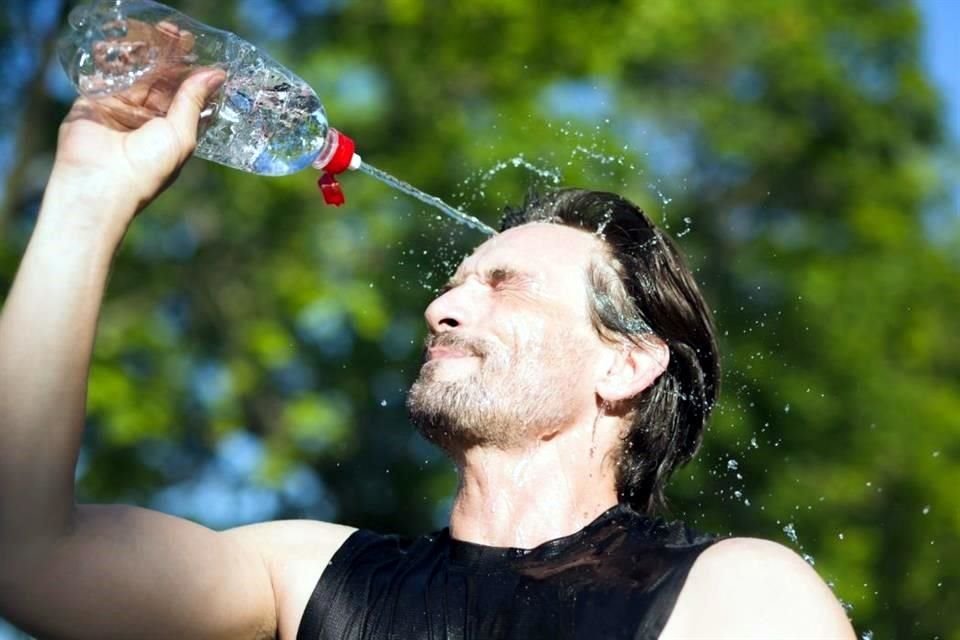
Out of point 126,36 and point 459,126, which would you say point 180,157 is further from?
point 459,126

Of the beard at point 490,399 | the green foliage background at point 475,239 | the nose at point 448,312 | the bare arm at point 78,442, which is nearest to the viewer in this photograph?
the bare arm at point 78,442

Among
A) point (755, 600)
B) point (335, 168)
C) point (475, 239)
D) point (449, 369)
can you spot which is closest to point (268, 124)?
point (335, 168)

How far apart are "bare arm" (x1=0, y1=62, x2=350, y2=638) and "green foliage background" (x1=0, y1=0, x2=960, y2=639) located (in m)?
6.33

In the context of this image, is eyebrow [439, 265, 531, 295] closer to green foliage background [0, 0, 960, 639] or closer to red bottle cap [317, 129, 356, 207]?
red bottle cap [317, 129, 356, 207]

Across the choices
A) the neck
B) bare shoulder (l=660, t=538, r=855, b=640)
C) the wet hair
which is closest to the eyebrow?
the wet hair

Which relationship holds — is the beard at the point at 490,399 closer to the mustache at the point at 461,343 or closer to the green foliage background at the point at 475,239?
the mustache at the point at 461,343

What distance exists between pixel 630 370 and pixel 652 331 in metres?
0.13

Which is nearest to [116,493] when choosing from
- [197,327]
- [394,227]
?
[197,327]

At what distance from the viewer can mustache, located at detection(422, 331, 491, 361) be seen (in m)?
3.28

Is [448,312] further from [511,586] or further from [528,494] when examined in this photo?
[511,586]

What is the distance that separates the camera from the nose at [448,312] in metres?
3.38

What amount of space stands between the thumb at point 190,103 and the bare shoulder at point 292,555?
2.86 feet

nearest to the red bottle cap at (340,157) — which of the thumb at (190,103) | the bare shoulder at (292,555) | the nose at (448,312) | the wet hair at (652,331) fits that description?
the nose at (448,312)

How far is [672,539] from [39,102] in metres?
7.72
